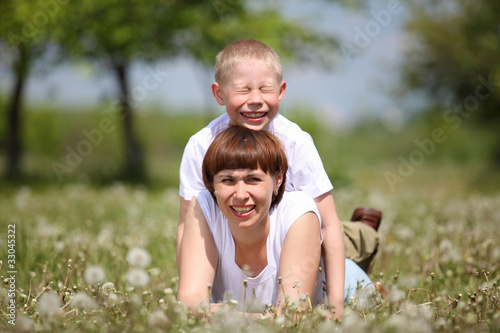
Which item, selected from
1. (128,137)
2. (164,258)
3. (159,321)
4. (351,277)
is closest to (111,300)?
(159,321)

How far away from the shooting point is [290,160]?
3.39 metres

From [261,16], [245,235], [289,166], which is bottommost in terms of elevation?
[245,235]

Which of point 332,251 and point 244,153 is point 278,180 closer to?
point 244,153

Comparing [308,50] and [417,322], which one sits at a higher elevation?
[308,50]

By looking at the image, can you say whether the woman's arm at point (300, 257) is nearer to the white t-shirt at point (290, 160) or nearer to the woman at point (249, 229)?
the woman at point (249, 229)

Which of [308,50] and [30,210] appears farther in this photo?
[308,50]

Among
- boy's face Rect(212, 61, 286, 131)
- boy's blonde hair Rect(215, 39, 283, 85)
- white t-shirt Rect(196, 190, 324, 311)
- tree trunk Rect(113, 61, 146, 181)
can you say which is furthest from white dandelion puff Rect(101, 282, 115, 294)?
tree trunk Rect(113, 61, 146, 181)

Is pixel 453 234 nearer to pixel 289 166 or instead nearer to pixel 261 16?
pixel 289 166

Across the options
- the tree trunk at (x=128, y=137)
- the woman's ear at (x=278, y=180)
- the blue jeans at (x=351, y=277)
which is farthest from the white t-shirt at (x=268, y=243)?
the tree trunk at (x=128, y=137)

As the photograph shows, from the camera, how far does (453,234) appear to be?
5.75 m

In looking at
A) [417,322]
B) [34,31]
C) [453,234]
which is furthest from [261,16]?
[417,322]

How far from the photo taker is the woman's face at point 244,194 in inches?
118

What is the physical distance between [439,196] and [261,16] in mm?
6489

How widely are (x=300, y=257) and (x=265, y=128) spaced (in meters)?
0.84
